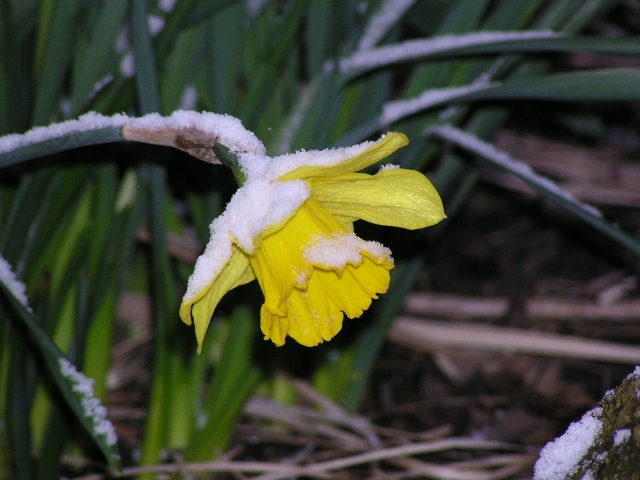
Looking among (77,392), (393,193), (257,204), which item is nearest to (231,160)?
(257,204)

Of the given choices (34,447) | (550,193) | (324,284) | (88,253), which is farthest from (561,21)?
(34,447)

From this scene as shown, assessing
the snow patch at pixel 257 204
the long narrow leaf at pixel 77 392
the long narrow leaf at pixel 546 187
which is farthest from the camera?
→ the long narrow leaf at pixel 546 187

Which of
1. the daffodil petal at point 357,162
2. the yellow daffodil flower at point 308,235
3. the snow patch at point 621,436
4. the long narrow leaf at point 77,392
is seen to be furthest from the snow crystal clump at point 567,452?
the long narrow leaf at point 77,392

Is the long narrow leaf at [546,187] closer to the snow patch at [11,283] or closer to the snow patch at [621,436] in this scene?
the snow patch at [621,436]

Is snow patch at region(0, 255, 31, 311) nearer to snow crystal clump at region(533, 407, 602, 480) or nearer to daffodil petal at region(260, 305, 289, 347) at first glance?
daffodil petal at region(260, 305, 289, 347)

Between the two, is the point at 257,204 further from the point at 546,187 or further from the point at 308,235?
the point at 546,187

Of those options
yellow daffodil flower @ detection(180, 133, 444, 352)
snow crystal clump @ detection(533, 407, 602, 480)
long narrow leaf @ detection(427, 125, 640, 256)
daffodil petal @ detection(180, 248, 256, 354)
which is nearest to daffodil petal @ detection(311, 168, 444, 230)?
yellow daffodil flower @ detection(180, 133, 444, 352)
